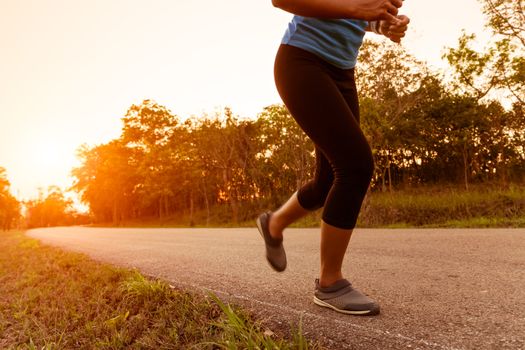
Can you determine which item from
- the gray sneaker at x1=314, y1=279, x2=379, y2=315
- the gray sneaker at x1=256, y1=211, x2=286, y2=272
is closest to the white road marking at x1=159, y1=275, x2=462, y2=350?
the gray sneaker at x1=314, y1=279, x2=379, y2=315

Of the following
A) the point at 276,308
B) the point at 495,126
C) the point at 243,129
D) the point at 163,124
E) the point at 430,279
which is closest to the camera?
the point at 276,308

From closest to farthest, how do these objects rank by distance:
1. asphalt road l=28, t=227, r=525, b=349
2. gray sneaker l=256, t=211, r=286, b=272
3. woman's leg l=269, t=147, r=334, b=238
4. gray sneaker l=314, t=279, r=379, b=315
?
asphalt road l=28, t=227, r=525, b=349 → gray sneaker l=314, t=279, r=379, b=315 → woman's leg l=269, t=147, r=334, b=238 → gray sneaker l=256, t=211, r=286, b=272

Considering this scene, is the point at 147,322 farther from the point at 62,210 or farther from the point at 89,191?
the point at 62,210

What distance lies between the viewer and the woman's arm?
1.81 m

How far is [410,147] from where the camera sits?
28.1 metres

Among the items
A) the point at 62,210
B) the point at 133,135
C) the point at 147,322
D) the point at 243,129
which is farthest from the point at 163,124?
the point at 62,210

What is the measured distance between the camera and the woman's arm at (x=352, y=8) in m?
1.81

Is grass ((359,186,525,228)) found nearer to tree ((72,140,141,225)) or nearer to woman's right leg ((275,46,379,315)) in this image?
woman's right leg ((275,46,379,315))

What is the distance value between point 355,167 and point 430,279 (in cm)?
139

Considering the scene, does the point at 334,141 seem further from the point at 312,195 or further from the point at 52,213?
the point at 52,213

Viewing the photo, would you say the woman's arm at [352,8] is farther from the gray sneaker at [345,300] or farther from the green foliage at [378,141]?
the green foliage at [378,141]

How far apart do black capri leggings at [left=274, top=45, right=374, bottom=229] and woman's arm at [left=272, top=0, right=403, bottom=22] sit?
0.89 feet

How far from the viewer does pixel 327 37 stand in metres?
2.09

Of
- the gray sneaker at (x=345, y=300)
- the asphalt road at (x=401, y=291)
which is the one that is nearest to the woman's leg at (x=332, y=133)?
the gray sneaker at (x=345, y=300)
